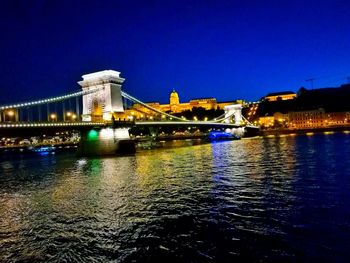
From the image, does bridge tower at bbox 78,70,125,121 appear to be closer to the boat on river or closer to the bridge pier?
the bridge pier

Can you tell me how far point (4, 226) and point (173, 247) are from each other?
5.91 metres

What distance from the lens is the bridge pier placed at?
42.8 meters

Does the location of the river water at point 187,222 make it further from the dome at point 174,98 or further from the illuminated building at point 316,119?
the dome at point 174,98

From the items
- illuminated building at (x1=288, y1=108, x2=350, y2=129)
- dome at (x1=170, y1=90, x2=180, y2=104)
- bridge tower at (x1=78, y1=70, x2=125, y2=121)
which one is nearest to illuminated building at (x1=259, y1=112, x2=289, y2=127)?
illuminated building at (x1=288, y1=108, x2=350, y2=129)

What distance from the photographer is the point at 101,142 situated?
4297 centimetres

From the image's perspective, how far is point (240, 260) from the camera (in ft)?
22.8

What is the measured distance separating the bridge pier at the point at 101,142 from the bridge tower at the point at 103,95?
3.78 m

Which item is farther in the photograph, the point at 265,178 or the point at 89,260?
the point at 265,178

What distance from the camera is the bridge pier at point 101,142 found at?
140ft

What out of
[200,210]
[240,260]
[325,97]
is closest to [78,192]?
[200,210]

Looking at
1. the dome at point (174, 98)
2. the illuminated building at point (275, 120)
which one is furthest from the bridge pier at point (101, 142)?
the dome at point (174, 98)

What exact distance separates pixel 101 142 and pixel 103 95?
836 centimetres

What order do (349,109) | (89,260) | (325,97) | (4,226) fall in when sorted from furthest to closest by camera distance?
(325,97), (349,109), (4,226), (89,260)

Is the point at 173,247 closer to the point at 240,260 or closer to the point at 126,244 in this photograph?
the point at 126,244
